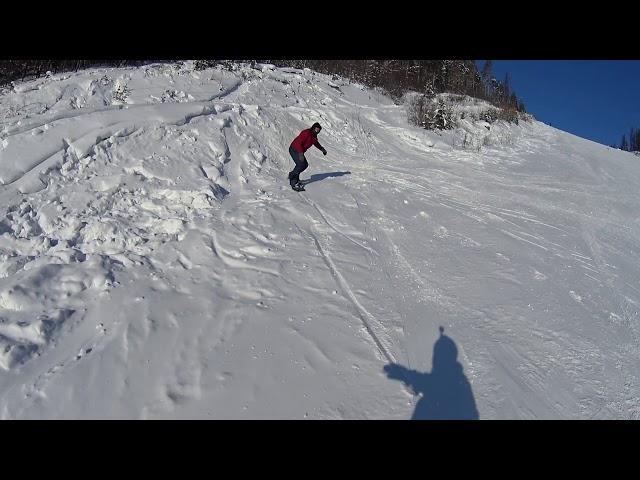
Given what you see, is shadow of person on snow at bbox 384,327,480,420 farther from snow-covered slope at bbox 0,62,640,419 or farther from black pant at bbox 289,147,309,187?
black pant at bbox 289,147,309,187

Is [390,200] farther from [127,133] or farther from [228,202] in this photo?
[127,133]

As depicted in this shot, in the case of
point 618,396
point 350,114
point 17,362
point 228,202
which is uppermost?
point 350,114

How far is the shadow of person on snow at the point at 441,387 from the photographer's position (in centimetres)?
321

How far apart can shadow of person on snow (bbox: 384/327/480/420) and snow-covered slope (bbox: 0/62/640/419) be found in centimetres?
2

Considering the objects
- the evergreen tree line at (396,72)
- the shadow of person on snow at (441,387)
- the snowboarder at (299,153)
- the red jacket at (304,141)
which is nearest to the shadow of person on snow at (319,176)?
the snowboarder at (299,153)

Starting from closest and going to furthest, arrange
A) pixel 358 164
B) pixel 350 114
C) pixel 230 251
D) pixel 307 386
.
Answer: pixel 307 386 < pixel 230 251 < pixel 358 164 < pixel 350 114

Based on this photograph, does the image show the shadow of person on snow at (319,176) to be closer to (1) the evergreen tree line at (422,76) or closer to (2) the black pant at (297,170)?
(2) the black pant at (297,170)

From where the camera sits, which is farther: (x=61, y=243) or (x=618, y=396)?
(x=61, y=243)

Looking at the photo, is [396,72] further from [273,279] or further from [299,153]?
[273,279]

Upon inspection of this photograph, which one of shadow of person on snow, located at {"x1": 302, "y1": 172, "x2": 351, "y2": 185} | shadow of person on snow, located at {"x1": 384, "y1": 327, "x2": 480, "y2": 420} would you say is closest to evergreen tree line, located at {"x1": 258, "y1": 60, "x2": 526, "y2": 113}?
shadow of person on snow, located at {"x1": 302, "y1": 172, "x2": 351, "y2": 185}

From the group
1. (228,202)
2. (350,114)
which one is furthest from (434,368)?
(350,114)

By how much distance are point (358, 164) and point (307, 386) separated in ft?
24.7

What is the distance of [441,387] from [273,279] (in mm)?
2286

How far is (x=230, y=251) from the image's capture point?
5.21 meters
